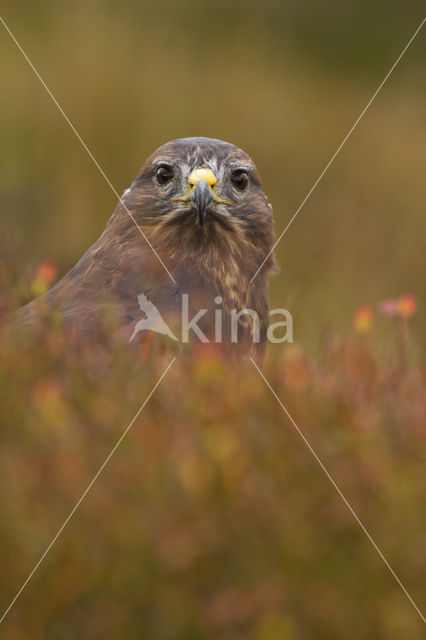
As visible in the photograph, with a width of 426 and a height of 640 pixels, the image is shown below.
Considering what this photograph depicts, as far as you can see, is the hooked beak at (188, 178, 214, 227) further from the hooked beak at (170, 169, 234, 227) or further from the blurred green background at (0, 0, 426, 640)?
the blurred green background at (0, 0, 426, 640)

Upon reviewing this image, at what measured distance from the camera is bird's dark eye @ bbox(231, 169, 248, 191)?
479cm

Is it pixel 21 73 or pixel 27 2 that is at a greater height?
pixel 27 2

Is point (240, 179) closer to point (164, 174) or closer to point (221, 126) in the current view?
point (164, 174)

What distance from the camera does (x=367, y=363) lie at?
312cm

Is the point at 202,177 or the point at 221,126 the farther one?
the point at 221,126

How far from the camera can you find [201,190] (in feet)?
14.5

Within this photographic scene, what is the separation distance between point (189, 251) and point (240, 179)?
1.86 feet

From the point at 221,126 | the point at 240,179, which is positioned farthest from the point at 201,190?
the point at 221,126

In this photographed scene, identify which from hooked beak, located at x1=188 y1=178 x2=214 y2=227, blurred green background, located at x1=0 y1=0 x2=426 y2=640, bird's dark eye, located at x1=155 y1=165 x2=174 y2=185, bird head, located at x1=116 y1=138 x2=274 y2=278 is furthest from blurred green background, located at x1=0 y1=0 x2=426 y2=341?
blurred green background, located at x1=0 y1=0 x2=426 y2=640

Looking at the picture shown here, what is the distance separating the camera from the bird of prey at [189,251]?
4.03m

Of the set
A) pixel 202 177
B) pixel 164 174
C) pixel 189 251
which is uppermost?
pixel 164 174

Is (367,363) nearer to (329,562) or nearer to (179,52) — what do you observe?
(329,562)

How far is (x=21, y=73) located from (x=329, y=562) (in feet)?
26.8

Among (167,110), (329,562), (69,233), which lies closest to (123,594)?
(329,562)
